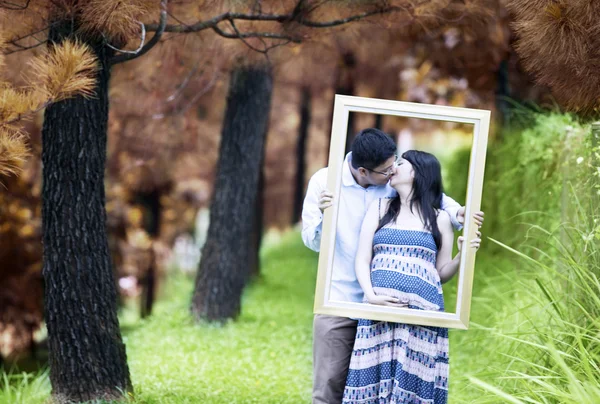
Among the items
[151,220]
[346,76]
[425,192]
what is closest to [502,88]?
[346,76]

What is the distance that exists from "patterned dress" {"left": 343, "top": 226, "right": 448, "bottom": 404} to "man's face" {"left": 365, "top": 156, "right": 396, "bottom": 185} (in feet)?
0.67

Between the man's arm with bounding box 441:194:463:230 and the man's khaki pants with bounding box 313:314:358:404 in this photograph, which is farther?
the man's khaki pants with bounding box 313:314:358:404

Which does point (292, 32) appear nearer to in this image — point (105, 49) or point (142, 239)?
point (105, 49)

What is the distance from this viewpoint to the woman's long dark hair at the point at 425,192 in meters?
3.51

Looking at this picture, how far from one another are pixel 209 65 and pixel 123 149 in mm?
5945

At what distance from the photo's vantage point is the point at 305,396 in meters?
5.33

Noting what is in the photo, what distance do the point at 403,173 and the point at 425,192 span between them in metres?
0.12

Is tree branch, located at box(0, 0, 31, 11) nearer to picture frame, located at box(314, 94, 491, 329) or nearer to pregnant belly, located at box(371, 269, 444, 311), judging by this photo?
picture frame, located at box(314, 94, 491, 329)

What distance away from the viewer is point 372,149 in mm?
3430

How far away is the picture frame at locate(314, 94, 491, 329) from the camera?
3.49 meters

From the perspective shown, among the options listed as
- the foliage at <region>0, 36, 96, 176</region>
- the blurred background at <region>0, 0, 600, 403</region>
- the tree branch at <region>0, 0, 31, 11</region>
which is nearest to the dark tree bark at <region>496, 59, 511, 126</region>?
the blurred background at <region>0, 0, 600, 403</region>

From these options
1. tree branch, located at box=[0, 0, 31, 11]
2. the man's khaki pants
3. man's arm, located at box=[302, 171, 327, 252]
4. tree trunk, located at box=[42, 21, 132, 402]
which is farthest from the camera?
tree trunk, located at box=[42, 21, 132, 402]

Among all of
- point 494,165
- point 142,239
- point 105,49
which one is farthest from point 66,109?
point 142,239

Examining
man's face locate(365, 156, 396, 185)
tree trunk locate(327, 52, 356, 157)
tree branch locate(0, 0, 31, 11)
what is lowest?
man's face locate(365, 156, 396, 185)
